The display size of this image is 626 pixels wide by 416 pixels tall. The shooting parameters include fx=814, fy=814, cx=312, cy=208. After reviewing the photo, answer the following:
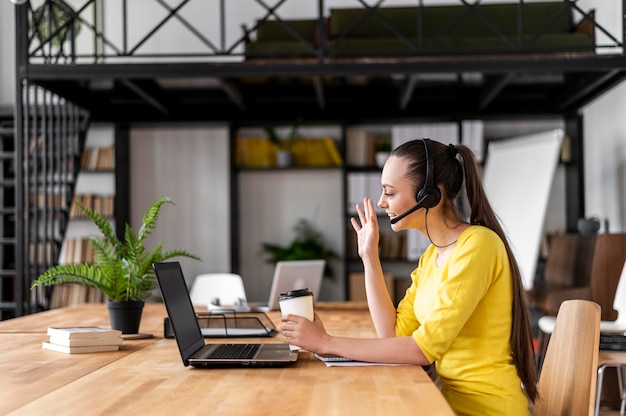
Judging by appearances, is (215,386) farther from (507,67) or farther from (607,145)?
(607,145)

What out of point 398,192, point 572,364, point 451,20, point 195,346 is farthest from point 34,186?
point 572,364

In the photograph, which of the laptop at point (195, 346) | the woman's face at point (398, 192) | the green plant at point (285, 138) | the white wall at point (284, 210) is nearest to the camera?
the laptop at point (195, 346)

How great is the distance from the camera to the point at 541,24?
21.9 ft

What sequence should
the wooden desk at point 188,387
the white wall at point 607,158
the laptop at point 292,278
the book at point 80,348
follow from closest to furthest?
the wooden desk at point 188,387 < the book at point 80,348 < the laptop at point 292,278 < the white wall at point 607,158

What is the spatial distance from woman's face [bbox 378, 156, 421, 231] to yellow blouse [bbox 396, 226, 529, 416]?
6.7 inches

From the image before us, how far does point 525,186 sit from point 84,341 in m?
5.13

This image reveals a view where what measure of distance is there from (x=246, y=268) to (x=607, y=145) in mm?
3639

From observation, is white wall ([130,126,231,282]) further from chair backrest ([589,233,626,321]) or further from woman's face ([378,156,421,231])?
woman's face ([378,156,421,231])

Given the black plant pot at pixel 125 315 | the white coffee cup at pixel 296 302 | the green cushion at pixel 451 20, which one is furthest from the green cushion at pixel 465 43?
the white coffee cup at pixel 296 302

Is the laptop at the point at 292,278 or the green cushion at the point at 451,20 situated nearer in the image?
the laptop at the point at 292,278

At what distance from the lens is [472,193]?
2242 mm

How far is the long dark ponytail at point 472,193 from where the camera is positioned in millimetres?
2129

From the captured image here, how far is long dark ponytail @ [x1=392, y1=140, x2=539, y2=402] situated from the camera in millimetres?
2129

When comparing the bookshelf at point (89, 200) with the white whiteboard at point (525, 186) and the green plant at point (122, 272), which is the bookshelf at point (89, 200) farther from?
the green plant at point (122, 272)
